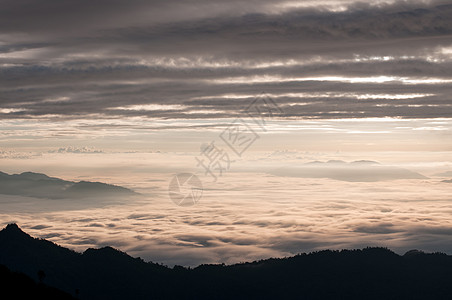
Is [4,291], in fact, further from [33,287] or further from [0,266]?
[0,266]

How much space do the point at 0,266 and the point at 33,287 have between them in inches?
1034

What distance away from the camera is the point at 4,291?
171m

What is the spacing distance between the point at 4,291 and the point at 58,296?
19460 millimetres

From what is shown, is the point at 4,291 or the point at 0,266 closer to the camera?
the point at 4,291

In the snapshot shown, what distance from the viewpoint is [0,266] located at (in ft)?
641

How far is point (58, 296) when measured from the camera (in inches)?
6983

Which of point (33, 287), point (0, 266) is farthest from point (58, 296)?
point (0, 266)

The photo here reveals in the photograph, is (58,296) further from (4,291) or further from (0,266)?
(0,266)

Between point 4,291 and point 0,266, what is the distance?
28360 millimetres

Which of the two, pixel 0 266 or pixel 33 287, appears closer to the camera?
pixel 33 287

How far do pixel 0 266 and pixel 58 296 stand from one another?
36.9 meters

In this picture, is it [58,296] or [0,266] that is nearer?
[58,296]

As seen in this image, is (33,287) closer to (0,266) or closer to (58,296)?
(58,296)
